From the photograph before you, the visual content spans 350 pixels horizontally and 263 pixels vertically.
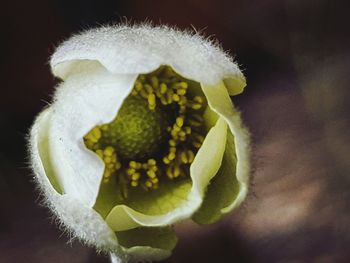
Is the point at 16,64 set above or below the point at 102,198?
below

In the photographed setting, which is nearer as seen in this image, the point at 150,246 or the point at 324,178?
the point at 150,246

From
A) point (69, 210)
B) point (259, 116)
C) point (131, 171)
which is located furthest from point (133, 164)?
point (259, 116)

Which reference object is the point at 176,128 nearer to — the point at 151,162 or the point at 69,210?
the point at 151,162

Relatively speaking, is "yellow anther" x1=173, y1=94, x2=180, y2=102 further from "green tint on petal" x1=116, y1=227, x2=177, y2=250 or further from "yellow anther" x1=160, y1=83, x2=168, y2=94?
"green tint on petal" x1=116, y1=227, x2=177, y2=250

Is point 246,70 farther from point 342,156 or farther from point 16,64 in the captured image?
point 16,64

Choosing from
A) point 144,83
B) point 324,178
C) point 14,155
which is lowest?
point 14,155

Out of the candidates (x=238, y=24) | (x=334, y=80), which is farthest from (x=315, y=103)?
(x=238, y=24)
